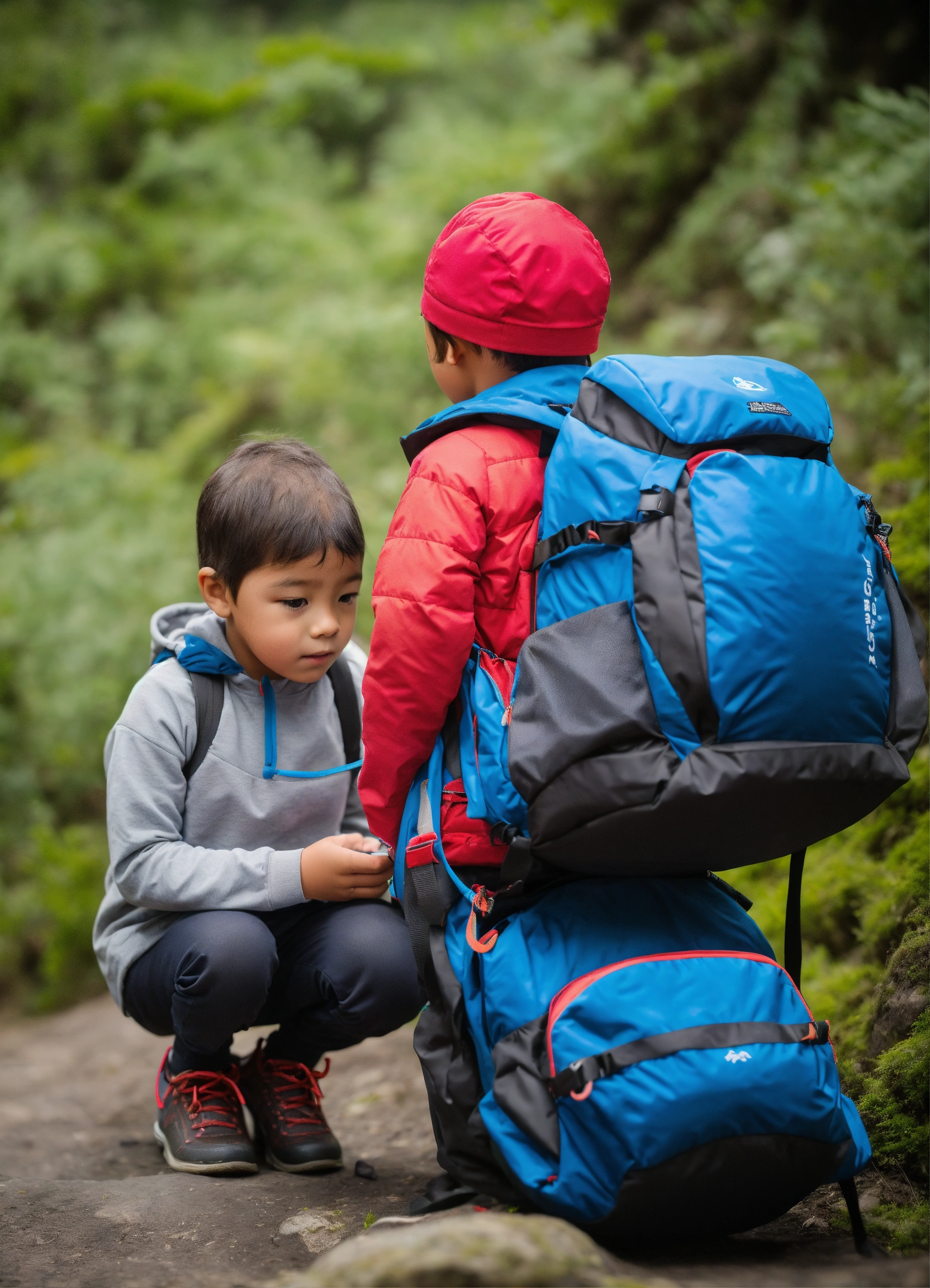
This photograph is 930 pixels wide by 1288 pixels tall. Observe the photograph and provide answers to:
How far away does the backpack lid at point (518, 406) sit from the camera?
81.0 inches

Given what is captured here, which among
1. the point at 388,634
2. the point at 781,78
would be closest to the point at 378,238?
the point at 781,78

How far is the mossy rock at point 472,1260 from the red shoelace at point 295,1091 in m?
1.00

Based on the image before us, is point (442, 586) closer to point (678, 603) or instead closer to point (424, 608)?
point (424, 608)

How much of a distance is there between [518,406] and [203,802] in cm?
121

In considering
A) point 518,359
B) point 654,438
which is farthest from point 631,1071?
point 518,359

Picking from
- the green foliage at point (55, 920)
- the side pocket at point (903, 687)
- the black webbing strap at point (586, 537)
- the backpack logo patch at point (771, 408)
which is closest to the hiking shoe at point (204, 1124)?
the black webbing strap at point (586, 537)

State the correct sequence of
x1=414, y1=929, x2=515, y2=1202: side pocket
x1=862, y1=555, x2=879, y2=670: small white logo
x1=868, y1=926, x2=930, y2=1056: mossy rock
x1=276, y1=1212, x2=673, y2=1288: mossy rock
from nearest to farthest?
x1=276, y1=1212, x2=673, y2=1288: mossy rock
x1=862, y1=555, x2=879, y2=670: small white logo
x1=414, y1=929, x2=515, y2=1202: side pocket
x1=868, y1=926, x2=930, y2=1056: mossy rock

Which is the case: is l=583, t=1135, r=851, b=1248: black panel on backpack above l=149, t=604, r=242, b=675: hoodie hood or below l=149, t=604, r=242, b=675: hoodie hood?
below

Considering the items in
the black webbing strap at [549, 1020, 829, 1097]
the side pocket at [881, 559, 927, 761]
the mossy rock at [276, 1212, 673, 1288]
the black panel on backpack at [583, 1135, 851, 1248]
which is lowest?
the black panel on backpack at [583, 1135, 851, 1248]

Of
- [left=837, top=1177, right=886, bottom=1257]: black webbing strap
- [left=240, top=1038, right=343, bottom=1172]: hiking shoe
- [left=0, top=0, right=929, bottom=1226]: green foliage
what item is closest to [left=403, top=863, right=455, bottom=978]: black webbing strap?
[left=240, top=1038, right=343, bottom=1172]: hiking shoe

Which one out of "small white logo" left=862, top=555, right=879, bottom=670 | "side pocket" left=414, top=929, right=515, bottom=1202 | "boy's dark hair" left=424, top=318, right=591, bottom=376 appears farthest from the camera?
"boy's dark hair" left=424, top=318, right=591, bottom=376

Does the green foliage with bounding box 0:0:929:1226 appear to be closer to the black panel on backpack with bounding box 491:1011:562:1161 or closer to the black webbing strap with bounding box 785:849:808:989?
the black webbing strap with bounding box 785:849:808:989

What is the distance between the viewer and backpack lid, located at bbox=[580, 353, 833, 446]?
5.98ft

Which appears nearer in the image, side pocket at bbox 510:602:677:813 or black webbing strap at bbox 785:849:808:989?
side pocket at bbox 510:602:677:813
